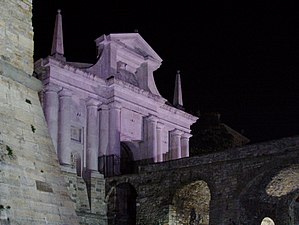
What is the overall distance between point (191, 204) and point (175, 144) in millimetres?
11792

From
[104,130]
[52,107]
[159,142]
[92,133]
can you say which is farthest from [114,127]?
[159,142]

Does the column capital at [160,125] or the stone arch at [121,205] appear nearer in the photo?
the stone arch at [121,205]

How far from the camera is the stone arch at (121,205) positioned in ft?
109

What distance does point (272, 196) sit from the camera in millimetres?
29516

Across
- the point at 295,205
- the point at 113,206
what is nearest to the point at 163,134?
the point at 113,206

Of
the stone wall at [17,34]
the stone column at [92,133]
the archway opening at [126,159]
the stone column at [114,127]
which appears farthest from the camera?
the archway opening at [126,159]

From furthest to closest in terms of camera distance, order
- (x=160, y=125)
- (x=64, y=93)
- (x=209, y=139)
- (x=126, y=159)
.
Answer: (x=209, y=139), (x=160, y=125), (x=126, y=159), (x=64, y=93)

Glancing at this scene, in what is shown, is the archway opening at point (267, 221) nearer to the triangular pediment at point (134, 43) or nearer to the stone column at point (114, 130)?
the stone column at point (114, 130)

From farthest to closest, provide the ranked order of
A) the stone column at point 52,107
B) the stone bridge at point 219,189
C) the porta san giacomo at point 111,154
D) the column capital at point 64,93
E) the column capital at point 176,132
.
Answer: the column capital at point 176,132 < the column capital at point 64,93 < the stone column at point 52,107 < the stone bridge at point 219,189 < the porta san giacomo at point 111,154

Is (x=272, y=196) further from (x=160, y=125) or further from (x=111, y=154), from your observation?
(x=160, y=125)

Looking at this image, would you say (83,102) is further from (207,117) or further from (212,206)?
(207,117)

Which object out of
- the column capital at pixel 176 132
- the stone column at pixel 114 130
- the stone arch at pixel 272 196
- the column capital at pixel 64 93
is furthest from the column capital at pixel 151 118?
the stone arch at pixel 272 196

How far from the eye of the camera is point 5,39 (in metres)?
16.2

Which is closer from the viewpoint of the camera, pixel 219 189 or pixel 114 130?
pixel 219 189
